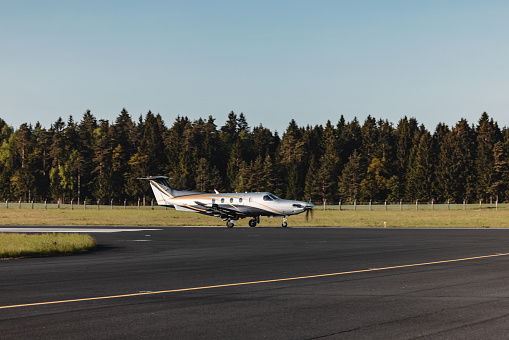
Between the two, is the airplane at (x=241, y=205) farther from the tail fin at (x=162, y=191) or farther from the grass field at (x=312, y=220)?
the grass field at (x=312, y=220)

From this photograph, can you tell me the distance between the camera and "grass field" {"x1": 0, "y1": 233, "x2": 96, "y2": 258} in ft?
73.4

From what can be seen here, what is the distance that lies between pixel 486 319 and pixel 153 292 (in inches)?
262

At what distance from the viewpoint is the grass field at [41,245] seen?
73.4 ft

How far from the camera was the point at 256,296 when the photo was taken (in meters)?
12.2

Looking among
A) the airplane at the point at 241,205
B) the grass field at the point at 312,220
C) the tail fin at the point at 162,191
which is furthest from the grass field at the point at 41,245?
the tail fin at the point at 162,191

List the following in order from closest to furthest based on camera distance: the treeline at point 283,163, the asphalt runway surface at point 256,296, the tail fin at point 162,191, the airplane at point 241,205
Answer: the asphalt runway surface at point 256,296
the airplane at point 241,205
the tail fin at point 162,191
the treeline at point 283,163

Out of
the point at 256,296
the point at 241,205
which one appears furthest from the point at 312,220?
the point at 256,296

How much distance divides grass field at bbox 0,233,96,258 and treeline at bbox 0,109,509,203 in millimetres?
108702

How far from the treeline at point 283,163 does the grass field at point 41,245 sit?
109 metres

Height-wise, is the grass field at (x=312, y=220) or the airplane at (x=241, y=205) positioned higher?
the airplane at (x=241, y=205)

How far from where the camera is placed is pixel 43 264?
1911cm

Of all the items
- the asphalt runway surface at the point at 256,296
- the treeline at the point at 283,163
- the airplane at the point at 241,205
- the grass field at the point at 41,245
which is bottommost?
the grass field at the point at 41,245

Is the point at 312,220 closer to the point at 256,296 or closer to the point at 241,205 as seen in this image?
the point at 241,205

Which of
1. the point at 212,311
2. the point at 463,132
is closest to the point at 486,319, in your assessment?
the point at 212,311
